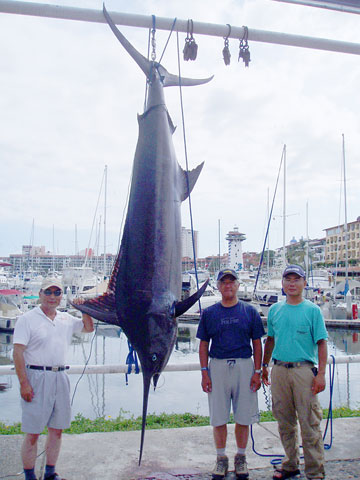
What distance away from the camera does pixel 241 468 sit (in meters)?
2.62

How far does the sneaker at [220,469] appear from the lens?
260cm

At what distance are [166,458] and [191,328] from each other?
62.7 ft

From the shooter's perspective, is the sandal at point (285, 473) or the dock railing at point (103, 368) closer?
the sandal at point (285, 473)

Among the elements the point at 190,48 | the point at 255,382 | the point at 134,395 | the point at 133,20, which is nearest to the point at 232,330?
the point at 255,382

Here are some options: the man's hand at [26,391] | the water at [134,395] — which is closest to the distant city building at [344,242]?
the water at [134,395]

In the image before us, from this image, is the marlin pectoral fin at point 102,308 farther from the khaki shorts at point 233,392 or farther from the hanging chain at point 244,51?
the hanging chain at point 244,51

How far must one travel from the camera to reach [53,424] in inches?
100

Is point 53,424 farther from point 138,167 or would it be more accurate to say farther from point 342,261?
point 342,261

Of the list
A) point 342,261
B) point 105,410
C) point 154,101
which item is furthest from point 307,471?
point 342,261

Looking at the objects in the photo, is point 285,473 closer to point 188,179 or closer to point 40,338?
point 40,338

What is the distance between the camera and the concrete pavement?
8.90ft

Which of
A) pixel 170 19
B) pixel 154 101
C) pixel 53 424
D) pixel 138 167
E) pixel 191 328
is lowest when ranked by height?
pixel 191 328

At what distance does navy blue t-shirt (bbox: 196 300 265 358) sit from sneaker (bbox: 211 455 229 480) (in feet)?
1.99

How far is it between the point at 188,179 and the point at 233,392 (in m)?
1.37
